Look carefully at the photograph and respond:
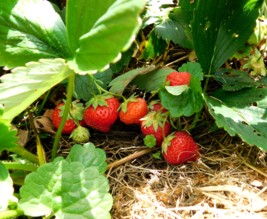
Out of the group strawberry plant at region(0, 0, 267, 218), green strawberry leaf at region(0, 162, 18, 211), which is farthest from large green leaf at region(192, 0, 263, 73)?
green strawberry leaf at region(0, 162, 18, 211)

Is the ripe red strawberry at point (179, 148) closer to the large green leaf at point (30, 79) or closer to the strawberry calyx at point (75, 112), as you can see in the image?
the strawberry calyx at point (75, 112)

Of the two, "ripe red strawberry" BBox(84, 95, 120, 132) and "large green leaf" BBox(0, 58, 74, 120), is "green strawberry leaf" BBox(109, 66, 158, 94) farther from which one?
"large green leaf" BBox(0, 58, 74, 120)

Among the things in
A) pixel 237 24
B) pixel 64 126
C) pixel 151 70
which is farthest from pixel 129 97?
pixel 237 24

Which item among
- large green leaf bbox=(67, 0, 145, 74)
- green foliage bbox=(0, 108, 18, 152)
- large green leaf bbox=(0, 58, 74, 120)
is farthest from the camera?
green foliage bbox=(0, 108, 18, 152)

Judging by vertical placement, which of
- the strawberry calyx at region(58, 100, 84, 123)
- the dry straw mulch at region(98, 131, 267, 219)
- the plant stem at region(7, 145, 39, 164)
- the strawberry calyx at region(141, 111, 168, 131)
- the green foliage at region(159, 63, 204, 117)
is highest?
the green foliage at region(159, 63, 204, 117)

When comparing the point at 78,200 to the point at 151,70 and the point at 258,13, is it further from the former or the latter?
the point at 258,13

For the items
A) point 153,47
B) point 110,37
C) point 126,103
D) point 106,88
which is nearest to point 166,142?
point 126,103

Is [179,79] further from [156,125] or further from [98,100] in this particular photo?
[98,100]

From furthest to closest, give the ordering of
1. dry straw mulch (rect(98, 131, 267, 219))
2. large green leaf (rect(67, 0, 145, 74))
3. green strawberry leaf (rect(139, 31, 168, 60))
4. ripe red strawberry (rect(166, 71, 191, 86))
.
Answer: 1. green strawberry leaf (rect(139, 31, 168, 60))
2. ripe red strawberry (rect(166, 71, 191, 86))
3. dry straw mulch (rect(98, 131, 267, 219))
4. large green leaf (rect(67, 0, 145, 74))
